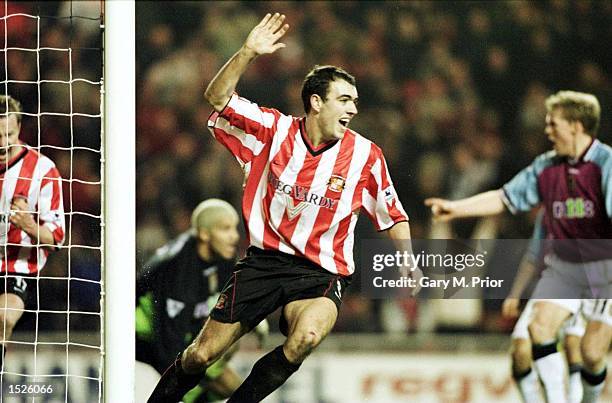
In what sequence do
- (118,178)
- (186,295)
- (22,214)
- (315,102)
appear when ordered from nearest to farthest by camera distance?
(118,178), (315,102), (22,214), (186,295)

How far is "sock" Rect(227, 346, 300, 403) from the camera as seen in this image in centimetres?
386

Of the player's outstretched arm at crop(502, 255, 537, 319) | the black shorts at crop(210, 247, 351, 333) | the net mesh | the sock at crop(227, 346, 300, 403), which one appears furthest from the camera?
the player's outstretched arm at crop(502, 255, 537, 319)

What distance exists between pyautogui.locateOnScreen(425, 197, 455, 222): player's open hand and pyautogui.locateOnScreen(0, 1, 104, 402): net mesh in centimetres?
146

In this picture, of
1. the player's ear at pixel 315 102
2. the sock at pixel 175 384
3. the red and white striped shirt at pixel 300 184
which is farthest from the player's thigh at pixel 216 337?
the player's ear at pixel 315 102

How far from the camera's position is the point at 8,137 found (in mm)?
4309

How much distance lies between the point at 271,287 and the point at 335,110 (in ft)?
2.59

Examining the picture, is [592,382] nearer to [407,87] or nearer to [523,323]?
[523,323]

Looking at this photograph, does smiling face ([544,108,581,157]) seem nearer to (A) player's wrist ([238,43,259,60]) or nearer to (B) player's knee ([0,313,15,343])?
(A) player's wrist ([238,43,259,60])

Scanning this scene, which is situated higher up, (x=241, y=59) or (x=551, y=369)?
(x=241, y=59)

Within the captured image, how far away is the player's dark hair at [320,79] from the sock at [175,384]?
1224 millimetres

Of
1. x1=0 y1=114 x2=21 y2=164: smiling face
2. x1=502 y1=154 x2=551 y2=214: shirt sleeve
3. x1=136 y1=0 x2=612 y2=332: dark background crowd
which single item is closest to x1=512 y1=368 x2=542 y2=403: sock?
x1=136 y1=0 x2=612 y2=332: dark background crowd

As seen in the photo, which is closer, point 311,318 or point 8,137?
point 311,318

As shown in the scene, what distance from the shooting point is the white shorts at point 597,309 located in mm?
4391

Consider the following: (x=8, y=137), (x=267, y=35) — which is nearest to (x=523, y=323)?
(x=267, y=35)
